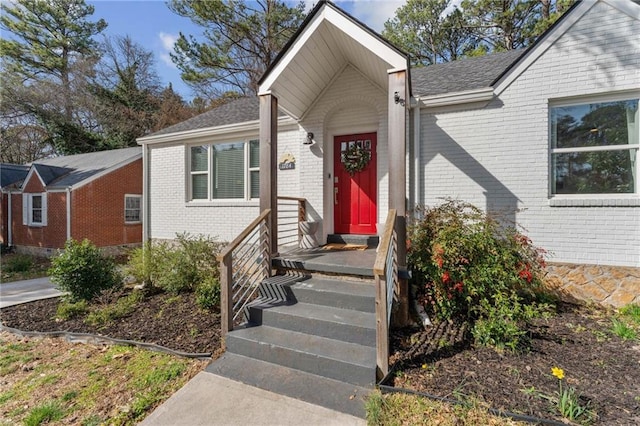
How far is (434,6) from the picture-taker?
1681cm

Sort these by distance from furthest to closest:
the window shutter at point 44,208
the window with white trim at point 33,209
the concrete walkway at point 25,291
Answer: the window with white trim at point 33,209 → the window shutter at point 44,208 → the concrete walkway at point 25,291

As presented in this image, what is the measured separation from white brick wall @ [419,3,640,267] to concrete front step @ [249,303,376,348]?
318 cm

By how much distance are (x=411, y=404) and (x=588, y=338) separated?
2716 millimetres

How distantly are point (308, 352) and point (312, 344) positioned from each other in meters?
0.16

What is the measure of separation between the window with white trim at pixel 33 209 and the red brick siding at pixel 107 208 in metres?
2.54

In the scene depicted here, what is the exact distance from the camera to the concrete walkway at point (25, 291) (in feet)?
21.4

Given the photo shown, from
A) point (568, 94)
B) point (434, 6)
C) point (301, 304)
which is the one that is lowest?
point (301, 304)

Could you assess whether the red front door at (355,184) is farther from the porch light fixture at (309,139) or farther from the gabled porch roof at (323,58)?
the gabled porch roof at (323,58)

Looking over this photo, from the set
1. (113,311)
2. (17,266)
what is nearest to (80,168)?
(17,266)

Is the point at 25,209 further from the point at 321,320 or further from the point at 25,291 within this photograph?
the point at 321,320

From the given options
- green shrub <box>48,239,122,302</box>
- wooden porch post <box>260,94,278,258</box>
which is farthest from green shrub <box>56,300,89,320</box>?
wooden porch post <box>260,94,278,258</box>

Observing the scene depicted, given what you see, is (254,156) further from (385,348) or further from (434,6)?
(434,6)

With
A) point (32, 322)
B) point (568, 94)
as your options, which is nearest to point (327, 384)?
point (32, 322)

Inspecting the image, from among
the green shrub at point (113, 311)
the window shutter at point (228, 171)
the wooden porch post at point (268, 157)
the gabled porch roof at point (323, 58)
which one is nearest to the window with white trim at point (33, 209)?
the window shutter at point (228, 171)
